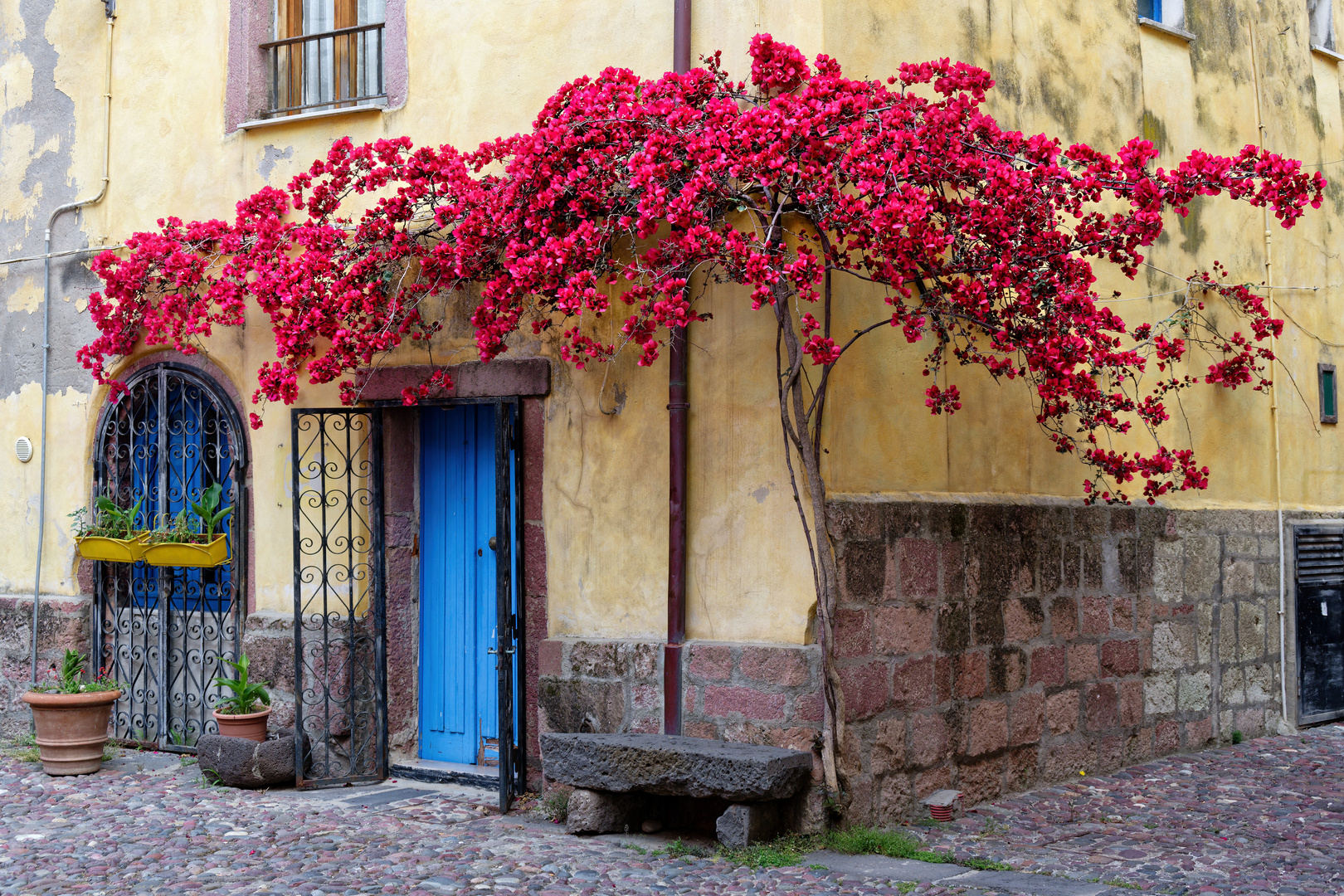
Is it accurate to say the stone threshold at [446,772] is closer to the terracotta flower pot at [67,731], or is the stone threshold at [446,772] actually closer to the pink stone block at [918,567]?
the terracotta flower pot at [67,731]

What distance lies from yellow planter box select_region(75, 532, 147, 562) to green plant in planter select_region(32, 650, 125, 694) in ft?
1.95

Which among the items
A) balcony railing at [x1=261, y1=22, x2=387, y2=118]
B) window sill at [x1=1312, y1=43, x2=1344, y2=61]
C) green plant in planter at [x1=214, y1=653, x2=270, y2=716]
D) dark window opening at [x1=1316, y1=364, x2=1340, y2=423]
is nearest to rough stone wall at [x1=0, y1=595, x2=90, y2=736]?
green plant in planter at [x1=214, y1=653, x2=270, y2=716]

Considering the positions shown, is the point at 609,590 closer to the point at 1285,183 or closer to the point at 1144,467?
the point at 1144,467

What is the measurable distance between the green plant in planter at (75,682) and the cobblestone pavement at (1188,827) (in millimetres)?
4850

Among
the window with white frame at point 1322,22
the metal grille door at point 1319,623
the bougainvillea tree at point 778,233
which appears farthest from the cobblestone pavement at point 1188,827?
the window with white frame at point 1322,22

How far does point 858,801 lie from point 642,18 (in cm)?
379

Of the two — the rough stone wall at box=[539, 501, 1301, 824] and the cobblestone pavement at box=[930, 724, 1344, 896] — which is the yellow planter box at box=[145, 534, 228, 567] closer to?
the rough stone wall at box=[539, 501, 1301, 824]

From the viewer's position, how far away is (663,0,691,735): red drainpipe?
21.1 feet

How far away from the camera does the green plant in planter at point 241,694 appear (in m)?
7.52

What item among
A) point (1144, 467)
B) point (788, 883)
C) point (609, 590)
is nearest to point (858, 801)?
point (788, 883)

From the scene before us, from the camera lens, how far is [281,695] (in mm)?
7770

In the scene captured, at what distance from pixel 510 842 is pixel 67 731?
3123 mm

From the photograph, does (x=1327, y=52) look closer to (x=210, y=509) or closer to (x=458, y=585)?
(x=458, y=585)

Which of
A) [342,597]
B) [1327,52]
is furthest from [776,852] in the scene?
[1327,52]
